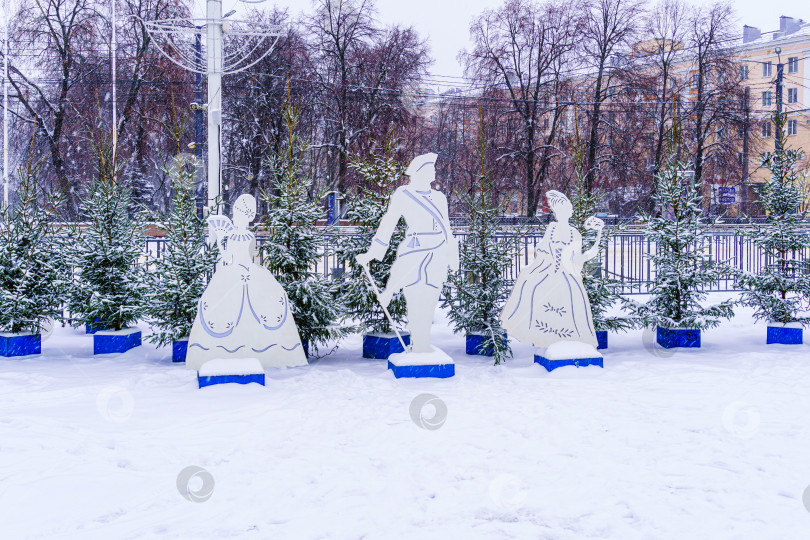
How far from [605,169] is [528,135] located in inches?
150

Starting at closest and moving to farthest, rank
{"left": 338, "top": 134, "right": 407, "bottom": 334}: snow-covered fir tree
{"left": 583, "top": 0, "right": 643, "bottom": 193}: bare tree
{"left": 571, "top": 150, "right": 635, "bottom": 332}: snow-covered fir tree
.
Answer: {"left": 338, "top": 134, "right": 407, "bottom": 334}: snow-covered fir tree < {"left": 571, "top": 150, "right": 635, "bottom": 332}: snow-covered fir tree < {"left": 583, "top": 0, "right": 643, "bottom": 193}: bare tree

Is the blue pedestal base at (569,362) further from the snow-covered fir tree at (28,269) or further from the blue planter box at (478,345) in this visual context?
the snow-covered fir tree at (28,269)

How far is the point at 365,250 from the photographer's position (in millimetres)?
8680

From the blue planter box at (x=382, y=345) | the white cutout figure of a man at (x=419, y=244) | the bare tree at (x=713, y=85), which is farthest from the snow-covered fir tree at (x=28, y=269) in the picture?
the bare tree at (x=713, y=85)

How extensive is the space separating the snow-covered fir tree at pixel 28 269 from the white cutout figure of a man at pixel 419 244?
14.3 feet

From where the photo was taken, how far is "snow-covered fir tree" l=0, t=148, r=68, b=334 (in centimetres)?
855

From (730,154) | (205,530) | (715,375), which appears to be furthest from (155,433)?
(730,154)

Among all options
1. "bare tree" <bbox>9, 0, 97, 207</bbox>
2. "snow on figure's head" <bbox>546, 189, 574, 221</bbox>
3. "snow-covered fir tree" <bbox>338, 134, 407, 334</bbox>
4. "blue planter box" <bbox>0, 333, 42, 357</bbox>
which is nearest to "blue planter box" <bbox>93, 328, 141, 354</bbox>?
"blue planter box" <bbox>0, 333, 42, 357</bbox>

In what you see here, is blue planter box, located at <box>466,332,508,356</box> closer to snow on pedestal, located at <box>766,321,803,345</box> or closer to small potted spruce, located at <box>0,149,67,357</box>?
snow on pedestal, located at <box>766,321,803,345</box>

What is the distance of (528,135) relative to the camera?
96.5ft

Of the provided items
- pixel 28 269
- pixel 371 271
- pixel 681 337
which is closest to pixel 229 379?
pixel 371 271

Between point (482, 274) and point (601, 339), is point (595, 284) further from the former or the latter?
point (482, 274)

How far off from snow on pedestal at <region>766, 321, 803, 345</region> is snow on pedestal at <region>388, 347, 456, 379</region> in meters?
5.06

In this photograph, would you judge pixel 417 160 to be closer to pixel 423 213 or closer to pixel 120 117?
pixel 423 213
